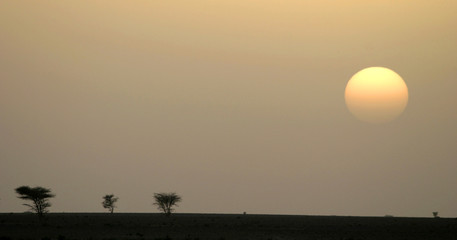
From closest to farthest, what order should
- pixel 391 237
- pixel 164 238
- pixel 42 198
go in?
pixel 164 238, pixel 391 237, pixel 42 198

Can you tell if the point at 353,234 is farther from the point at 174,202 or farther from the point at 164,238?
the point at 174,202

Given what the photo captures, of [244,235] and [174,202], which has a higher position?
[174,202]

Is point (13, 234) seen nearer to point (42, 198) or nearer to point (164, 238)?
point (164, 238)

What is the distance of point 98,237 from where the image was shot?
77875mm

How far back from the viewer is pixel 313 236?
84.4 metres

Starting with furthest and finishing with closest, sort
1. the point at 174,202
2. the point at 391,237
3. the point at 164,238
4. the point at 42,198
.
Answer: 1. the point at 174,202
2. the point at 42,198
3. the point at 391,237
4. the point at 164,238

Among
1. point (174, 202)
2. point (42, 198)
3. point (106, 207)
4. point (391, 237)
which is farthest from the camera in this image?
point (106, 207)

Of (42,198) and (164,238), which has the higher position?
(42,198)

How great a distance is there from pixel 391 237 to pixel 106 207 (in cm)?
12146

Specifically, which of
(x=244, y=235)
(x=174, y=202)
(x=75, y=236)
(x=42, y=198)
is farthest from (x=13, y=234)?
(x=174, y=202)

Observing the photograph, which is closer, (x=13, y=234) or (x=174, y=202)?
(x=13, y=234)

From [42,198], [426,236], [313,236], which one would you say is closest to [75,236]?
[313,236]

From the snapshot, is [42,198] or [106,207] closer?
[42,198]

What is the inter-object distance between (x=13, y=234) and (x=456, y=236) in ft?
160
